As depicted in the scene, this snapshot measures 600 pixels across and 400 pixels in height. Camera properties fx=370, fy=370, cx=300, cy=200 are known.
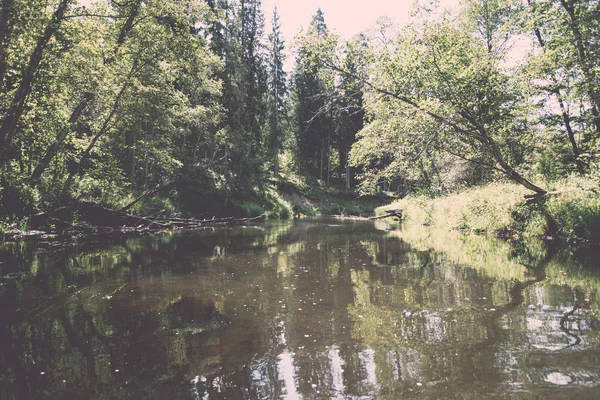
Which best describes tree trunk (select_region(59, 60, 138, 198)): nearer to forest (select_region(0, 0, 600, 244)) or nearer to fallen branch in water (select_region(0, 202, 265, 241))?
forest (select_region(0, 0, 600, 244))

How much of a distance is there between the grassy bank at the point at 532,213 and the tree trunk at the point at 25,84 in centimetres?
1507

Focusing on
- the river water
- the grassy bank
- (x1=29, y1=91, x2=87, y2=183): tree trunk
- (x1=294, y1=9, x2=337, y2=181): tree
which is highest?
(x1=294, y1=9, x2=337, y2=181): tree

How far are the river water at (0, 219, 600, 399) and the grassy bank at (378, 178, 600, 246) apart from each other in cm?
236

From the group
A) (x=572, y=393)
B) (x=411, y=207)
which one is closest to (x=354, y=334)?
(x=572, y=393)

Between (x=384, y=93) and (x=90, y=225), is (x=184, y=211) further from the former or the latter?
(x=384, y=93)

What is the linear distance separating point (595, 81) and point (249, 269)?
1314cm

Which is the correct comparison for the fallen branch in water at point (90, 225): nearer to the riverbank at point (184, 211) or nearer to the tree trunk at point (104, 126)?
the riverbank at point (184, 211)

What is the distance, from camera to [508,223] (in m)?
14.0

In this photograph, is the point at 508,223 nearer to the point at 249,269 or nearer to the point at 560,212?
the point at 560,212

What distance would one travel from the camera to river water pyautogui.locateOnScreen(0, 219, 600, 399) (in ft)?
10.7

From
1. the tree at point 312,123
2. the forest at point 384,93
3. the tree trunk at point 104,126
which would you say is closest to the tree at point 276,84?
the tree at point 312,123

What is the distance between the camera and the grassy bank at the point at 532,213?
10.6 meters

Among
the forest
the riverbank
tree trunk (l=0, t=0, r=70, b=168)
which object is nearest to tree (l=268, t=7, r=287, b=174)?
the riverbank

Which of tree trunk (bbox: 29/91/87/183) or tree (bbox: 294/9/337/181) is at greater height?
tree (bbox: 294/9/337/181)
